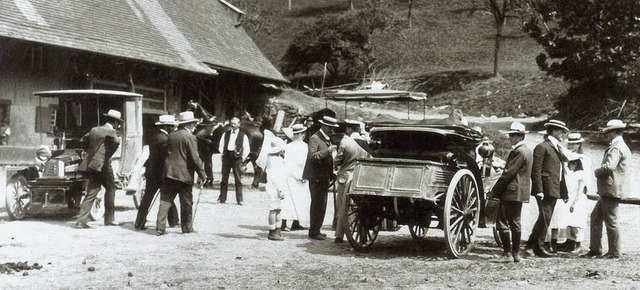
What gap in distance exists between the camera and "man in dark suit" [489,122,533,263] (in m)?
9.97

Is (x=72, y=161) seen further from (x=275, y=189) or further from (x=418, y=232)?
(x=418, y=232)

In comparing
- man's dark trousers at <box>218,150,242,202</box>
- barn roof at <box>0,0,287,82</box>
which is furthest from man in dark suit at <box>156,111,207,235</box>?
barn roof at <box>0,0,287,82</box>

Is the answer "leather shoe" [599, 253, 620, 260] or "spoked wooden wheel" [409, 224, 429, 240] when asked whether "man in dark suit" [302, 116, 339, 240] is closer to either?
"spoked wooden wheel" [409, 224, 429, 240]

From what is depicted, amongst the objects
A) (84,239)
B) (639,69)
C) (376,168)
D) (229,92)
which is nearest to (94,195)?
(84,239)

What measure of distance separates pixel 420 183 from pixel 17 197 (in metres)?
6.93

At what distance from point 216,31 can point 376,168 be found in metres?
22.7

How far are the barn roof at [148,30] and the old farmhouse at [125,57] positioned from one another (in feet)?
0.13

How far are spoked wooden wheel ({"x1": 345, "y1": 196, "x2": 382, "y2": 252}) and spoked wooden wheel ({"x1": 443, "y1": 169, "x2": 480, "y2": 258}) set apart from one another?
1.10 metres

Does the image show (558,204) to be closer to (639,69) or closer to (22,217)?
(22,217)

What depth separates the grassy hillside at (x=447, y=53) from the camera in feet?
132

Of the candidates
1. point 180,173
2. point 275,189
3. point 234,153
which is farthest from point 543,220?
point 234,153

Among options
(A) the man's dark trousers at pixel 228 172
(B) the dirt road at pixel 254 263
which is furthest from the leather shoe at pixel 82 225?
(A) the man's dark trousers at pixel 228 172

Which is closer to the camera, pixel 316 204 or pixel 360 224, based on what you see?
pixel 360 224

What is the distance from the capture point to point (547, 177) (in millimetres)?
10523
